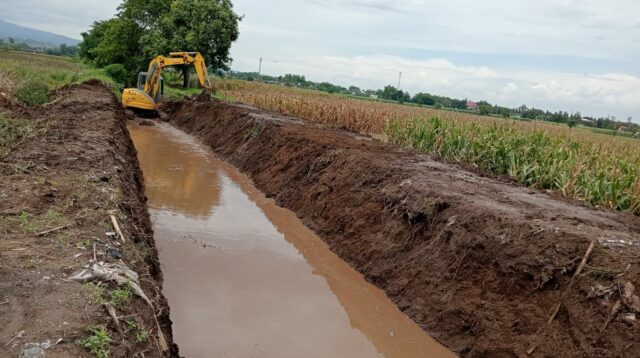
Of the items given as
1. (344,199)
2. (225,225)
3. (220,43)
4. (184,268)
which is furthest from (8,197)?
(220,43)

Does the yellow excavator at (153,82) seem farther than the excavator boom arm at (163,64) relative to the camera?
No

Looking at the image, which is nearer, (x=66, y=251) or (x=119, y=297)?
(x=119, y=297)

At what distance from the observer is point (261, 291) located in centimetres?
729

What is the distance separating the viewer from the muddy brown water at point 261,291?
235 inches

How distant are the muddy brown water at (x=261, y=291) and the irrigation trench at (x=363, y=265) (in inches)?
1.2

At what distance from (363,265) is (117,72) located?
32176mm

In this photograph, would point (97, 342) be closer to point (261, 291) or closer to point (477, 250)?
point (261, 291)

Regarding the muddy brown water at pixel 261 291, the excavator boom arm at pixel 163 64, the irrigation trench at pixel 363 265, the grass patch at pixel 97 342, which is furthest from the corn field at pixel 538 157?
the excavator boom arm at pixel 163 64

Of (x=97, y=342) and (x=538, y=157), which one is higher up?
(x=538, y=157)

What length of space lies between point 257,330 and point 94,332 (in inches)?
109

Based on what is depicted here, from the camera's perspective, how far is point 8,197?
6102mm

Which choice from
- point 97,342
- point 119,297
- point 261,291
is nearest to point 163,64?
point 261,291

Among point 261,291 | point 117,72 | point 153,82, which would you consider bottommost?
point 261,291

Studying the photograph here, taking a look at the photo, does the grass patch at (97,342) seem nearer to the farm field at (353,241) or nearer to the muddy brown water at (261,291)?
the farm field at (353,241)
